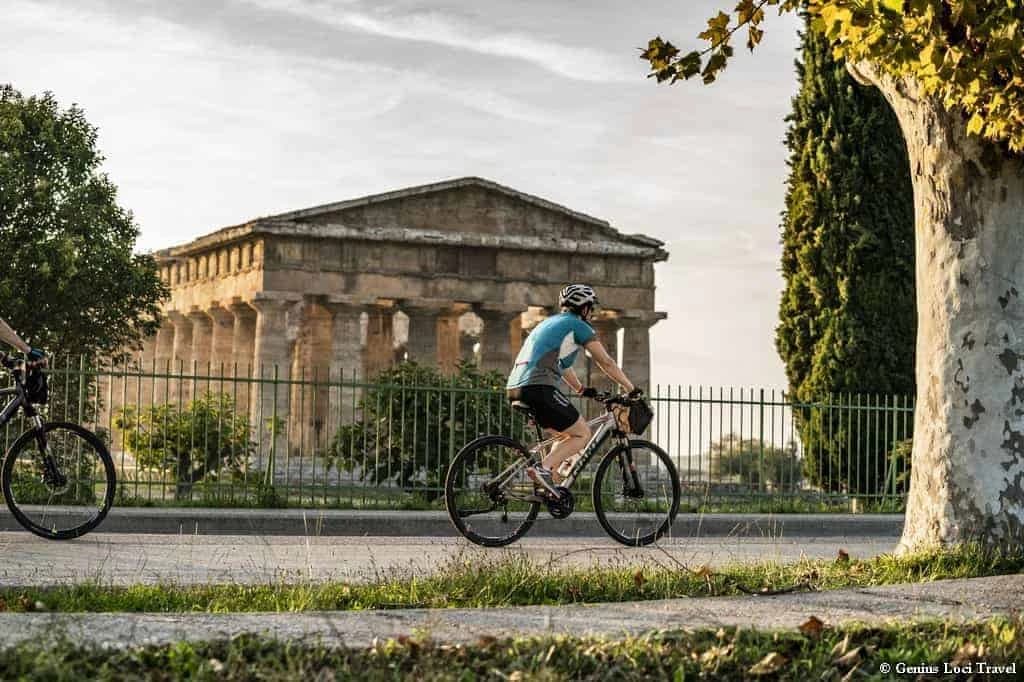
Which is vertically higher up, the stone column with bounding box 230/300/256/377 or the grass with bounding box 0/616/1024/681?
the stone column with bounding box 230/300/256/377

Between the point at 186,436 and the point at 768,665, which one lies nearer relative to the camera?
the point at 768,665

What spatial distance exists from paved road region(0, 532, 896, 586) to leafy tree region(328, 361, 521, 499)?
4736mm

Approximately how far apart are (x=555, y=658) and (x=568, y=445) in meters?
5.28

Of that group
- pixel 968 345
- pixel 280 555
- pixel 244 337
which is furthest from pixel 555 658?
pixel 244 337

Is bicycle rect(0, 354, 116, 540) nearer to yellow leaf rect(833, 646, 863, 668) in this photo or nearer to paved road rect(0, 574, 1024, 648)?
paved road rect(0, 574, 1024, 648)

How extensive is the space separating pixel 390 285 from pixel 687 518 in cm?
3081

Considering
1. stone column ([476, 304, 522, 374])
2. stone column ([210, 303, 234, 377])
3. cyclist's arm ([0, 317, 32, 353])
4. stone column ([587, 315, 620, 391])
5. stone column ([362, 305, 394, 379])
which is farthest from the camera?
stone column ([210, 303, 234, 377])

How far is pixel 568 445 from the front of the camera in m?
10.7

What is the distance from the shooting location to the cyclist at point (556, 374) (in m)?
10.6

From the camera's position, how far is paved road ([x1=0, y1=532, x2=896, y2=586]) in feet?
29.6

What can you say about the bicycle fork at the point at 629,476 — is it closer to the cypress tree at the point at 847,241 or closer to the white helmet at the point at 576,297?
the white helmet at the point at 576,297

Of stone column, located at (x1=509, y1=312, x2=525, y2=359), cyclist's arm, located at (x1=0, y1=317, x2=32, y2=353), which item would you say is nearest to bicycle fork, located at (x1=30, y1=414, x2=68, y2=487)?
cyclist's arm, located at (x1=0, y1=317, x2=32, y2=353)

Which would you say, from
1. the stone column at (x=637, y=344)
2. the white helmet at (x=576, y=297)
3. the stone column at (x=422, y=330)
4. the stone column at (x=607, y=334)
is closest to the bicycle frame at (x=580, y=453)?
the white helmet at (x=576, y=297)

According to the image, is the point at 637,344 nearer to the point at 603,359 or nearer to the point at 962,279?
the point at 603,359
